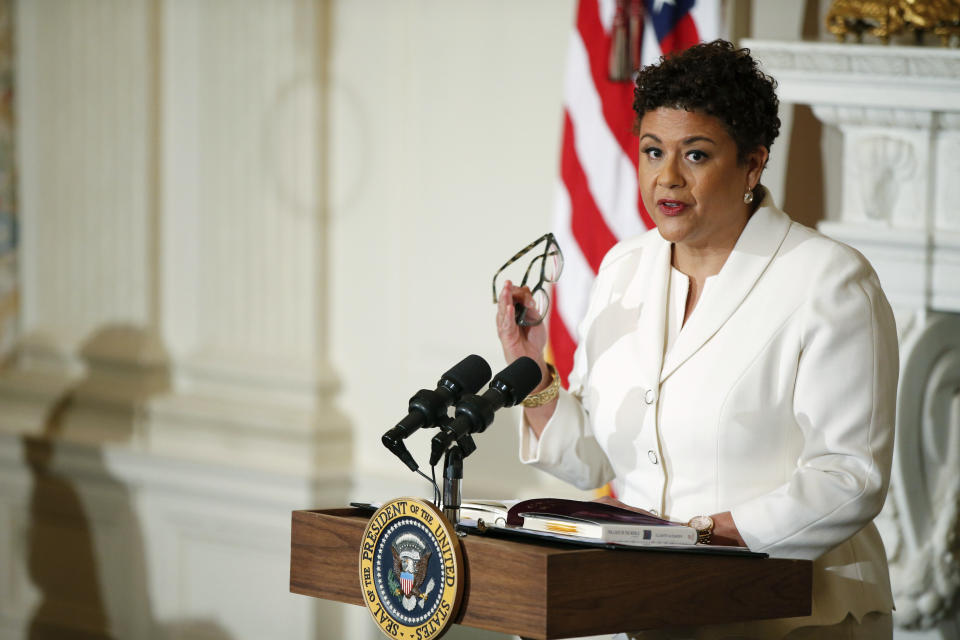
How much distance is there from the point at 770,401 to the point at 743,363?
0.25 ft

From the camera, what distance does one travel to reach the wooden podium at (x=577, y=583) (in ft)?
5.60

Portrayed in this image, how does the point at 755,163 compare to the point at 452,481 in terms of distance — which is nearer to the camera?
the point at 452,481

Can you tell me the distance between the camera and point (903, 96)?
2.98 meters

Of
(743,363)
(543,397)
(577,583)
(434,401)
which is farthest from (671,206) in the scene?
(577,583)

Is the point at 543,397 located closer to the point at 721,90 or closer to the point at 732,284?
the point at 732,284

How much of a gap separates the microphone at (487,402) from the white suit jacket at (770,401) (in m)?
0.36

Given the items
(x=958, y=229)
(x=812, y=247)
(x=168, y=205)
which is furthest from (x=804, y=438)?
(x=168, y=205)

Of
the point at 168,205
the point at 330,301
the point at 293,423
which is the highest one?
the point at 168,205

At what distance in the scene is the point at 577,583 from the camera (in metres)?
1.72

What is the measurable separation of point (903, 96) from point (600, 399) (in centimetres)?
118

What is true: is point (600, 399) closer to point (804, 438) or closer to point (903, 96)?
point (804, 438)

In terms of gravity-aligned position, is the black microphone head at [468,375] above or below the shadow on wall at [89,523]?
above

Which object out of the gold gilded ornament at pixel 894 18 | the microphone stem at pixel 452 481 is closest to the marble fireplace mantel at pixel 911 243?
the gold gilded ornament at pixel 894 18

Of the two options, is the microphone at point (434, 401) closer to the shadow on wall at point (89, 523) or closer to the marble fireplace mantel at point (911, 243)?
the marble fireplace mantel at point (911, 243)
